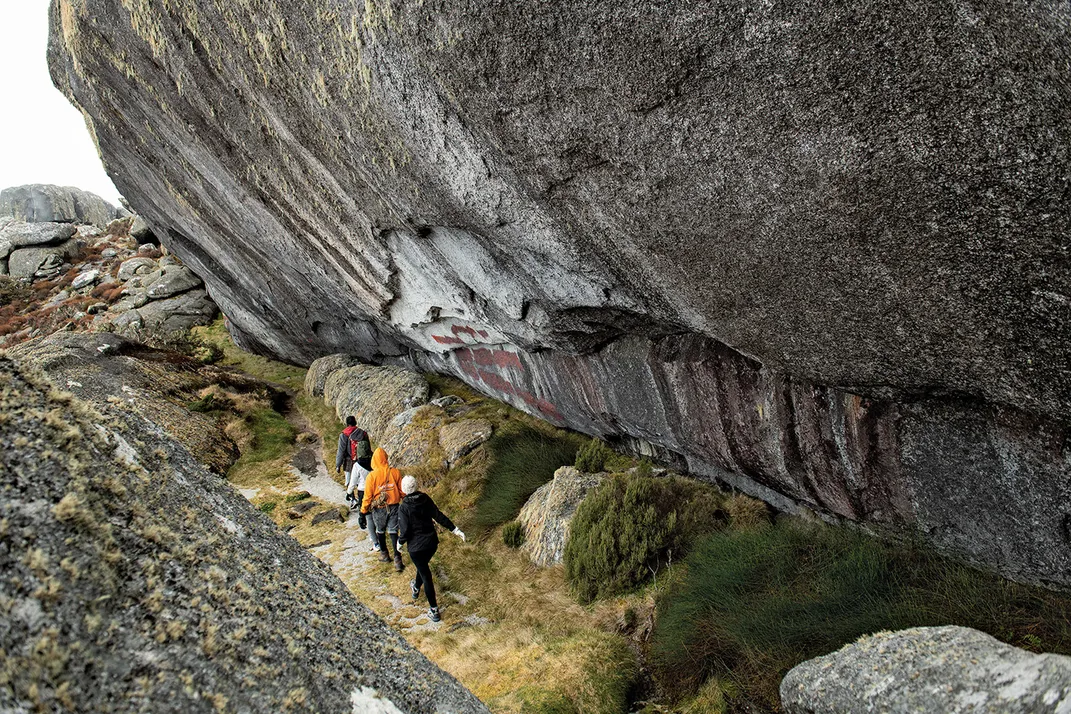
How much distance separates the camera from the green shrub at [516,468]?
42.0 ft

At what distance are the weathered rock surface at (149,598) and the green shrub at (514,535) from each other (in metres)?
7.79

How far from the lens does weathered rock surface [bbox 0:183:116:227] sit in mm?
63250

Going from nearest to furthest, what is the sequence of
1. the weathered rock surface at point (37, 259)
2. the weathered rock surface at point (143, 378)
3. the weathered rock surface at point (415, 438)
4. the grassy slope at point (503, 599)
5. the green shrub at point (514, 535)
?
the grassy slope at point (503, 599) < the green shrub at point (514, 535) < the weathered rock surface at point (415, 438) < the weathered rock surface at point (143, 378) < the weathered rock surface at point (37, 259)

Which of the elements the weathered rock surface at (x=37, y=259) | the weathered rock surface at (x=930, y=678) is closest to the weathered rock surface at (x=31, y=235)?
the weathered rock surface at (x=37, y=259)

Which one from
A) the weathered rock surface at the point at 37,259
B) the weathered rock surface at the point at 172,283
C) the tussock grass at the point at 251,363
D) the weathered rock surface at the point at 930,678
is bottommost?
the tussock grass at the point at 251,363

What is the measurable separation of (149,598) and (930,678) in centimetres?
523

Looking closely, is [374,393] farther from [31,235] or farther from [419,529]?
[31,235]

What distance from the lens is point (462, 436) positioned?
15766 mm

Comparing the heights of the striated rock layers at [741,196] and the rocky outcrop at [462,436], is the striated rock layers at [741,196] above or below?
above

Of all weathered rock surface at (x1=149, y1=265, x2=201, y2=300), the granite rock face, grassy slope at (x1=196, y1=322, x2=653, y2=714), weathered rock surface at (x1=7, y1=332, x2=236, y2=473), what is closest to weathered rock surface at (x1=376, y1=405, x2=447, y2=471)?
the granite rock face

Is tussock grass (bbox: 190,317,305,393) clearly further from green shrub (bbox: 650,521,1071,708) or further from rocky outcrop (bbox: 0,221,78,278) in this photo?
rocky outcrop (bbox: 0,221,78,278)

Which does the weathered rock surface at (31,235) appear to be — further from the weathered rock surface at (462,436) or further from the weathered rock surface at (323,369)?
the weathered rock surface at (462,436)

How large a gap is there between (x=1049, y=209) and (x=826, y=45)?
1921 mm

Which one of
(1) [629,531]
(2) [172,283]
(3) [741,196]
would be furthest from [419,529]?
(2) [172,283]
